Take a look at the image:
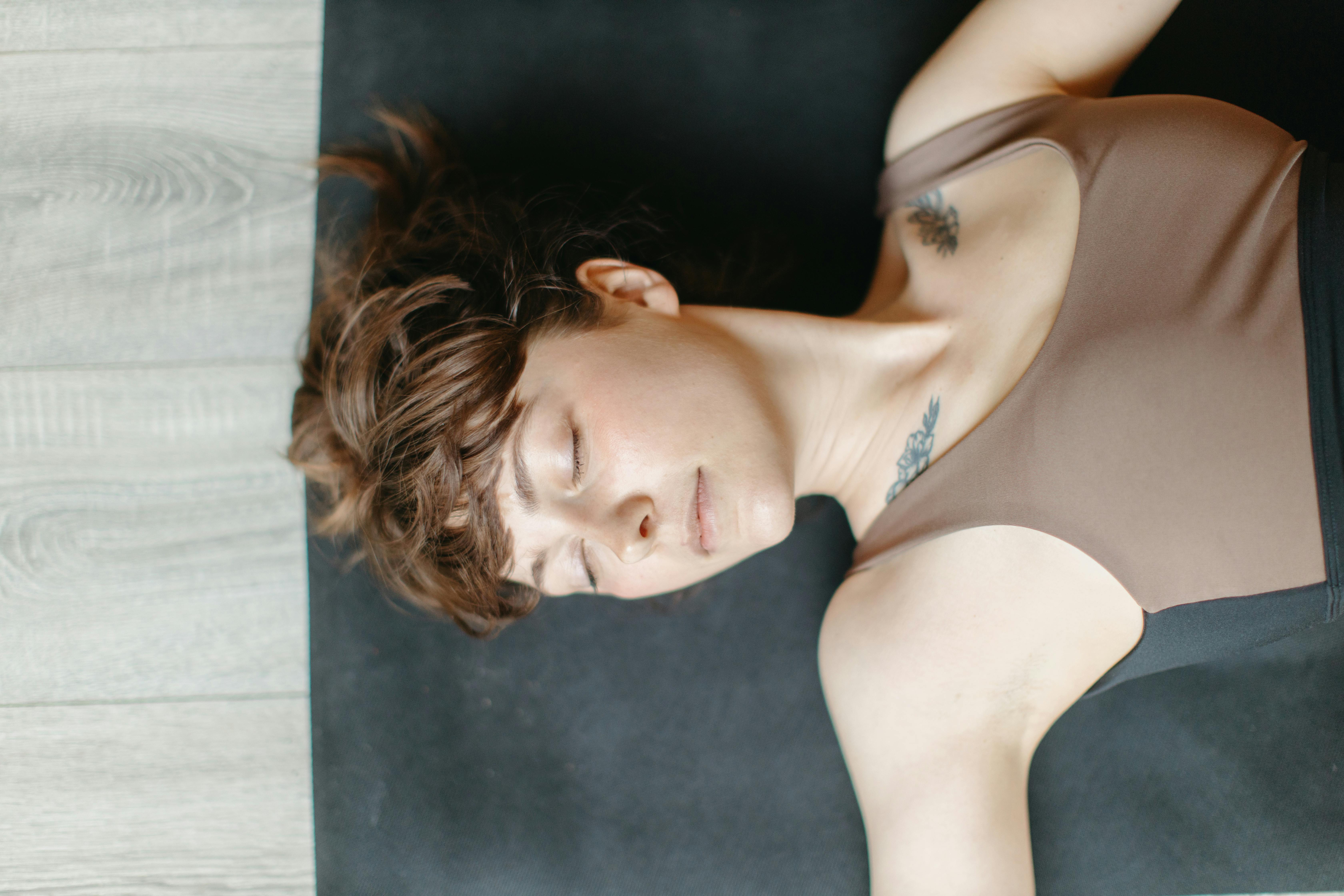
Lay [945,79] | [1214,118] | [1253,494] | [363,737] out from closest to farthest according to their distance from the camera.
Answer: [1253,494]
[1214,118]
[945,79]
[363,737]

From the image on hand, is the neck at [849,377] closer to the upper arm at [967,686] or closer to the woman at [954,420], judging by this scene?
the woman at [954,420]

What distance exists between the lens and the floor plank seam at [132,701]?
1.44 meters

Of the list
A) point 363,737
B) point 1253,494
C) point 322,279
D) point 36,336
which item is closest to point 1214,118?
point 1253,494

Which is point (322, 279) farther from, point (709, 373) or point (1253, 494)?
point (1253, 494)

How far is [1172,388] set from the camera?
0.98 m

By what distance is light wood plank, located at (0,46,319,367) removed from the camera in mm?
1490

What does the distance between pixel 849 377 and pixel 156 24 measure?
1547mm

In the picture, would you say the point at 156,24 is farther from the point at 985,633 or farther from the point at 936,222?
the point at 985,633

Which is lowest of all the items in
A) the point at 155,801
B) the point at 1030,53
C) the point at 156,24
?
the point at 155,801

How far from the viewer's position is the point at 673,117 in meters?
1.48

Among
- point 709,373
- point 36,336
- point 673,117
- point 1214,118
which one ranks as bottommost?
point 36,336

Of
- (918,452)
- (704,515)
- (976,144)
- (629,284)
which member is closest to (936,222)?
(976,144)

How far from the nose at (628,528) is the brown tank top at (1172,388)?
438 millimetres

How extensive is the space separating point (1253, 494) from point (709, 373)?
27.8 inches
